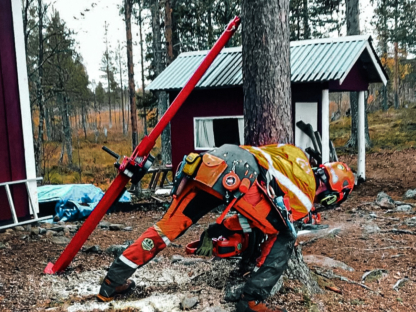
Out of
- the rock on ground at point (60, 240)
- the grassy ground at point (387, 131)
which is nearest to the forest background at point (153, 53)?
the grassy ground at point (387, 131)

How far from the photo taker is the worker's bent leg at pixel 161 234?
347 centimetres

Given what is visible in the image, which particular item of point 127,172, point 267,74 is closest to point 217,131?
point 267,74

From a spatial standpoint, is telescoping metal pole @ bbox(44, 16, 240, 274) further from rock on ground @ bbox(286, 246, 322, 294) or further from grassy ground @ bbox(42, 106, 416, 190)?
grassy ground @ bbox(42, 106, 416, 190)

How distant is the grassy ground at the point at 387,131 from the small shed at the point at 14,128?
15194mm

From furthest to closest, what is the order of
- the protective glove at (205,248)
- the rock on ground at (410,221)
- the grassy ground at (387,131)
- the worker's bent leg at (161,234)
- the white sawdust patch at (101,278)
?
1. the grassy ground at (387,131)
2. the rock on ground at (410,221)
3. the white sawdust patch at (101,278)
4. the protective glove at (205,248)
5. the worker's bent leg at (161,234)

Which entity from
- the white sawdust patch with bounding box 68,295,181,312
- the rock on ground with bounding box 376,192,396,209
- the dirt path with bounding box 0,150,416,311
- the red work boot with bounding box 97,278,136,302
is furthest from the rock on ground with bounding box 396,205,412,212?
the red work boot with bounding box 97,278,136,302

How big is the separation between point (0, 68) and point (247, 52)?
4.52m

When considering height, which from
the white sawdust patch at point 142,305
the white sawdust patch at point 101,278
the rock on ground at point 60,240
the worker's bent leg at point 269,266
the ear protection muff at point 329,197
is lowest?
the rock on ground at point 60,240

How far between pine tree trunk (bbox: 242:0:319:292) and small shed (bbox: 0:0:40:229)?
14.4 feet

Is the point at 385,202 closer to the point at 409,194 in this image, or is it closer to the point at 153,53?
the point at 409,194

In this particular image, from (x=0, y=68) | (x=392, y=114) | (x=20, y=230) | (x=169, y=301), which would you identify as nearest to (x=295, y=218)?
(x=169, y=301)

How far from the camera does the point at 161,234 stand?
350 cm

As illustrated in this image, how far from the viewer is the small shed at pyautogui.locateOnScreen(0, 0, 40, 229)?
6871 mm

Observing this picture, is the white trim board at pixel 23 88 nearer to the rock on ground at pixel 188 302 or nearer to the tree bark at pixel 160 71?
the rock on ground at pixel 188 302
